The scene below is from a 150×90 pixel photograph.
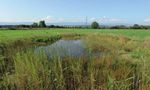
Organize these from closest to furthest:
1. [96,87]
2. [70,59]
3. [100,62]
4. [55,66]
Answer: [96,87] → [55,66] → [70,59] → [100,62]

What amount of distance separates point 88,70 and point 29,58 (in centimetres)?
165

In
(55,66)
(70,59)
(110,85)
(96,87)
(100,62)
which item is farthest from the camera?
(100,62)

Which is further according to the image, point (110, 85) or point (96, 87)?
point (96, 87)

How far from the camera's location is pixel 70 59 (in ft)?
23.6

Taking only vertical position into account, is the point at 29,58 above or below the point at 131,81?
above

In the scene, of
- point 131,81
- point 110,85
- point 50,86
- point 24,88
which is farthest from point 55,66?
point 131,81

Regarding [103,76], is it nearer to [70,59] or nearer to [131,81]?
[131,81]

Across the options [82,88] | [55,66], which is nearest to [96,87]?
[82,88]

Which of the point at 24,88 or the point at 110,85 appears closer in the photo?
the point at 110,85

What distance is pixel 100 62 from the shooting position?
A: 7.84 meters

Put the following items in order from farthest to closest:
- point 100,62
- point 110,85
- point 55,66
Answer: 1. point 100,62
2. point 55,66
3. point 110,85

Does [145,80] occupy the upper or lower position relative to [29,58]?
lower

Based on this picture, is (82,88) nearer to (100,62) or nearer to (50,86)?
(50,86)

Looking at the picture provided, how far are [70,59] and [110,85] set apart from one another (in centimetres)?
220
